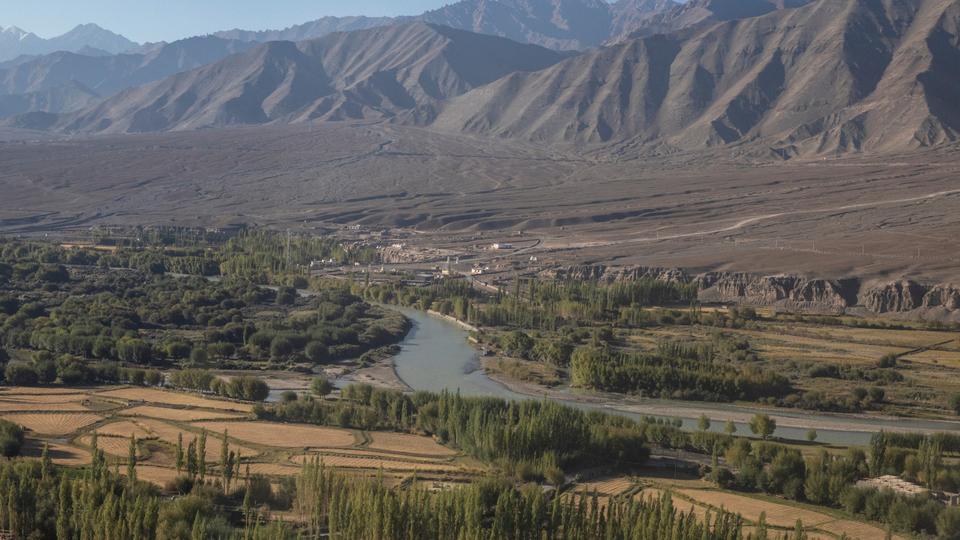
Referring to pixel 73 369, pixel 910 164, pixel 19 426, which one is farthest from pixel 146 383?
pixel 910 164

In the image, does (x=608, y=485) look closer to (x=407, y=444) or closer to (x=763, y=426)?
(x=407, y=444)

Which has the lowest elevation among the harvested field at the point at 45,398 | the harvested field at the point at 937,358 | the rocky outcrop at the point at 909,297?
the harvested field at the point at 45,398

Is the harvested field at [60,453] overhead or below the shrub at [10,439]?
below

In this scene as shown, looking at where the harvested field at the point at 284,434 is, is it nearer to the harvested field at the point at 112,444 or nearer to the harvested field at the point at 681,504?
the harvested field at the point at 112,444

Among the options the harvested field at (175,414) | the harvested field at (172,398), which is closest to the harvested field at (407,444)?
the harvested field at (175,414)

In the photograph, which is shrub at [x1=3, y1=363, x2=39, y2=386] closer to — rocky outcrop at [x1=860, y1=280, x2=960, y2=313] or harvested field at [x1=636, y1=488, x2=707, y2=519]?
harvested field at [x1=636, y1=488, x2=707, y2=519]

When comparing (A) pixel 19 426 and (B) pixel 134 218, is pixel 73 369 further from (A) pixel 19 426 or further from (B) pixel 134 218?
(B) pixel 134 218
